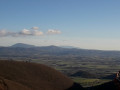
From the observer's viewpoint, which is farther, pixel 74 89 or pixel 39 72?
pixel 39 72

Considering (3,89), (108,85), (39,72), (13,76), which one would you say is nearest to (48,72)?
(39,72)

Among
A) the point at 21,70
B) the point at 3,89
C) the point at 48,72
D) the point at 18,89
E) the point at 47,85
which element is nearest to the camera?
the point at 3,89

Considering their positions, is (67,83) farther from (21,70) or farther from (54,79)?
(21,70)

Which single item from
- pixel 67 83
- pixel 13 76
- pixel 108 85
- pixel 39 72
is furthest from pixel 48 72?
pixel 108 85

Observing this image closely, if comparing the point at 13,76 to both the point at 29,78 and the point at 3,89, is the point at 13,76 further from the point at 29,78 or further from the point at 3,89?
the point at 3,89

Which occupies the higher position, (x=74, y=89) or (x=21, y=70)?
(x=21, y=70)

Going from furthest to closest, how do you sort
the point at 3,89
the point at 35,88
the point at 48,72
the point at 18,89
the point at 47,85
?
the point at 48,72, the point at 47,85, the point at 35,88, the point at 18,89, the point at 3,89
